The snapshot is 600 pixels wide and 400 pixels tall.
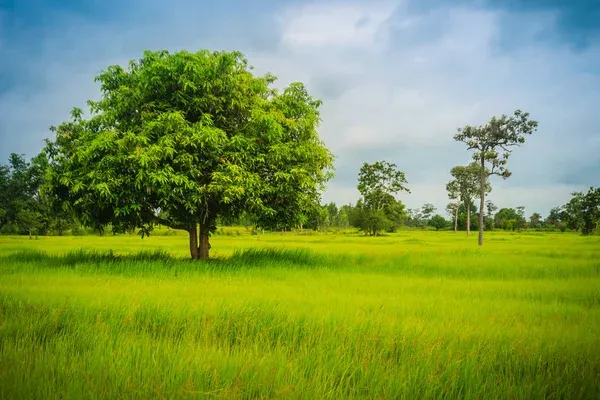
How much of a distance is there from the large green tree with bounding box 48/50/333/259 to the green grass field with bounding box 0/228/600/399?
3.99 meters

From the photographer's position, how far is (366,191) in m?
74.2

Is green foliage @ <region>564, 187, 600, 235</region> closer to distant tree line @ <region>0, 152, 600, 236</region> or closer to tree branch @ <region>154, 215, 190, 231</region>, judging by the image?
distant tree line @ <region>0, 152, 600, 236</region>

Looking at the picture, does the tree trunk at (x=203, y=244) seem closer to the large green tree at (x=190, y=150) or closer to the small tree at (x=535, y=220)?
the large green tree at (x=190, y=150)

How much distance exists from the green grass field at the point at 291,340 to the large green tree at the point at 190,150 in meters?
3.99

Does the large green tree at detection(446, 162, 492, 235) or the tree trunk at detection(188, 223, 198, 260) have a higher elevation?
the large green tree at detection(446, 162, 492, 235)

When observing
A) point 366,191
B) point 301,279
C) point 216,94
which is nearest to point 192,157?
point 216,94

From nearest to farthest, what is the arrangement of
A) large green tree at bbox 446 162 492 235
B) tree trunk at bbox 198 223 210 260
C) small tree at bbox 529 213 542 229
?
tree trunk at bbox 198 223 210 260 → large green tree at bbox 446 162 492 235 → small tree at bbox 529 213 542 229

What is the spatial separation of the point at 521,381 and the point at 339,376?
7.09 ft

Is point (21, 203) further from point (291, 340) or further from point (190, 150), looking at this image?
point (291, 340)

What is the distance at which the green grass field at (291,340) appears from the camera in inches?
149

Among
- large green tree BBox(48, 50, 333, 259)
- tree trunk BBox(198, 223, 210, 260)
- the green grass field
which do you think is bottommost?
the green grass field

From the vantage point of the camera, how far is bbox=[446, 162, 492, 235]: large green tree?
76.1 metres

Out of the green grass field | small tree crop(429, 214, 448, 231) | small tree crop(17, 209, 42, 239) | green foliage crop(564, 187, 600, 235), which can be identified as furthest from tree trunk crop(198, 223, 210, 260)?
small tree crop(429, 214, 448, 231)

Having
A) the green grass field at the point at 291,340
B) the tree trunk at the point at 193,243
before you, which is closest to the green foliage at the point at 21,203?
the tree trunk at the point at 193,243
